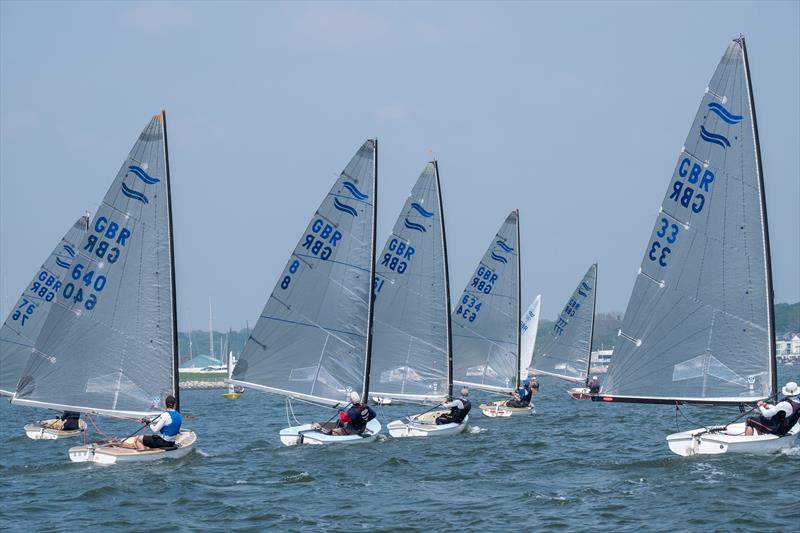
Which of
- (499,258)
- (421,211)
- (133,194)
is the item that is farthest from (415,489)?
(499,258)

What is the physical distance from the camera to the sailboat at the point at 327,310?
2780 centimetres

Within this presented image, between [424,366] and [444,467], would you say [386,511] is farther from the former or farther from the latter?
[424,366]

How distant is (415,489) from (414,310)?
1376cm

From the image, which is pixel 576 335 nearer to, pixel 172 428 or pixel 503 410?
pixel 503 410

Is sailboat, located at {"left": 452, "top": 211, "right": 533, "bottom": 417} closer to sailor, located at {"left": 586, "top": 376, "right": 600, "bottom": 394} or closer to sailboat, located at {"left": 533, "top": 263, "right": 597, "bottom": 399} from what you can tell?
sailor, located at {"left": 586, "top": 376, "right": 600, "bottom": 394}

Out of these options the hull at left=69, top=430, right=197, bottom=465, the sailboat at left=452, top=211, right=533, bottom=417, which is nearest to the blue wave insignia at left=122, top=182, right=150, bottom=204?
the hull at left=69, top=430, right=197, bottom=465

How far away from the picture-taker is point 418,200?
33969 millimetres

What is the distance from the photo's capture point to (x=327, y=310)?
28.1 m

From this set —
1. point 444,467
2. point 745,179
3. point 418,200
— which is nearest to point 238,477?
point 444,467

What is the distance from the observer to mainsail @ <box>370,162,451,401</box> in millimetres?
33125

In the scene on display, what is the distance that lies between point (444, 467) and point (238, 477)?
4.49 meters

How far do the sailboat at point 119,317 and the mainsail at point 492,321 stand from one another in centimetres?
1933

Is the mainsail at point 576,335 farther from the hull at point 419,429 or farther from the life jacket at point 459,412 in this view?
the hull at point 419,429

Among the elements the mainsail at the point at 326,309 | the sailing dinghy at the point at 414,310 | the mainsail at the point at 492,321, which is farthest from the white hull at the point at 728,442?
the mainsail at the point at 492,321
